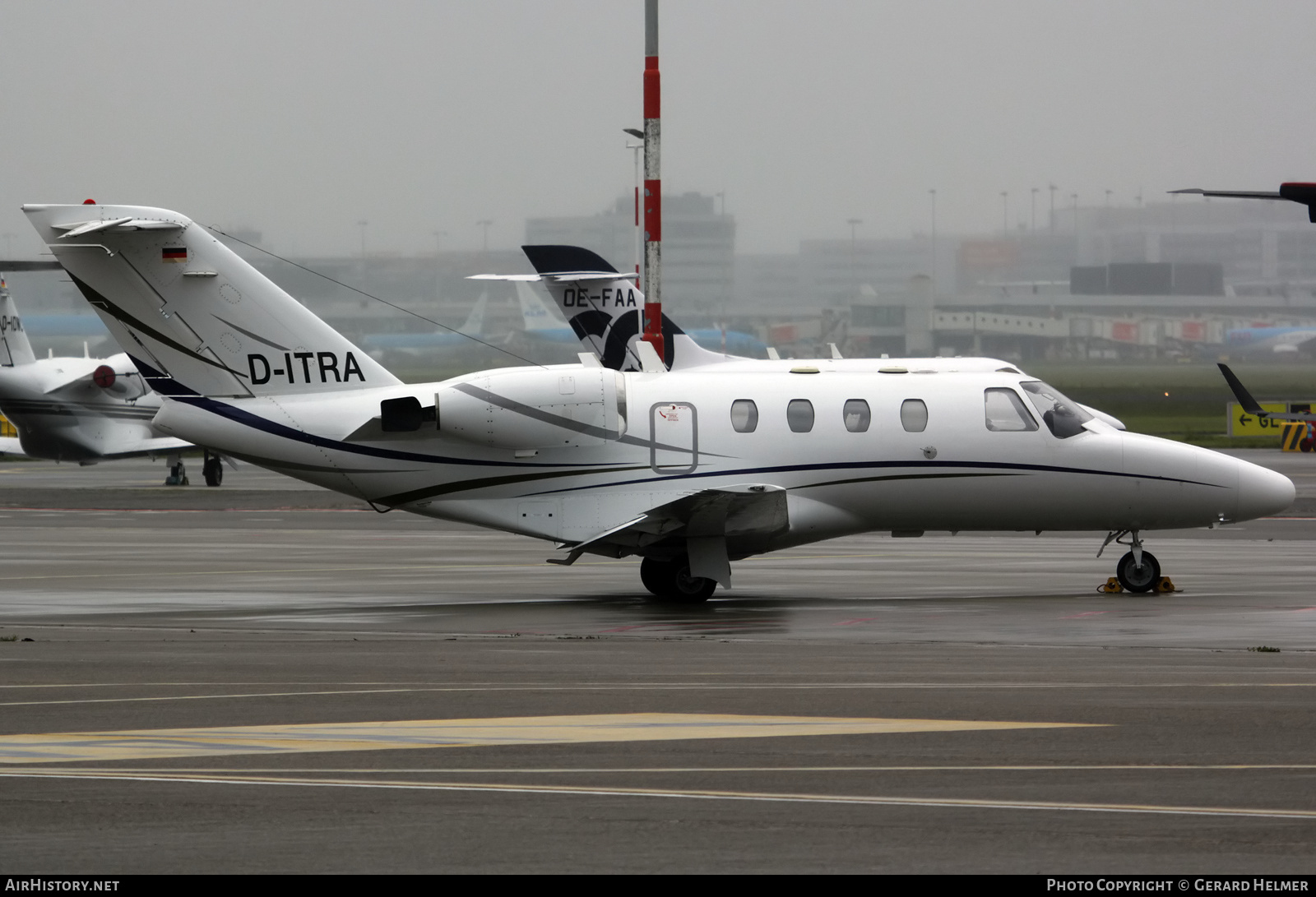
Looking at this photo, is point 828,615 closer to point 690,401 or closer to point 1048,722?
point 690,401

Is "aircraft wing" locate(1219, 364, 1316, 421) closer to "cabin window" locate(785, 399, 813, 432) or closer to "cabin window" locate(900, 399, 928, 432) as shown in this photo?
"cabin window" locate(900, 399, 928, 432)

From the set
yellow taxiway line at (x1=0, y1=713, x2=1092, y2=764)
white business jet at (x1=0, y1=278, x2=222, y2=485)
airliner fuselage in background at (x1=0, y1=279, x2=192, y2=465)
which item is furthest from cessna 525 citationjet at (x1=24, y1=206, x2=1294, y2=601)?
airliner fuselage in background at (x1=0, y1=279, x2=192, y2=465)

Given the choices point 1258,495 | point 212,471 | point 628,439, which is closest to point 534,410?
point 628,439

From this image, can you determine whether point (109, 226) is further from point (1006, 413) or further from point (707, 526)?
point (1006, 413)

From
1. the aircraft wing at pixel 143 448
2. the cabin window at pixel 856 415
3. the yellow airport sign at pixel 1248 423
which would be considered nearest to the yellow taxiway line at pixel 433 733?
the cabin window at pixel 856 415

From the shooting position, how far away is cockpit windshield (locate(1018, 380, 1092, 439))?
66.8 feet

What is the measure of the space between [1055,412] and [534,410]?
6.50 m

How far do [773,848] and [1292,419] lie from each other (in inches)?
2044

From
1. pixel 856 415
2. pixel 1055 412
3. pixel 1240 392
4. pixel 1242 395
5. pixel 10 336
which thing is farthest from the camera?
pixel 10 336

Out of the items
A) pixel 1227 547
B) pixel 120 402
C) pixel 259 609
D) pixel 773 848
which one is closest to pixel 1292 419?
pixel 1227 547

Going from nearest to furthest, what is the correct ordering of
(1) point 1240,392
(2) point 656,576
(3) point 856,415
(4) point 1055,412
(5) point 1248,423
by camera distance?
1. (3) point 856,415
2. (2) point 656,576
3. (4) point 1055,412
4. (1) point 1240,392
5. (5) point 1248,423

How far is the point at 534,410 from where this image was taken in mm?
19594

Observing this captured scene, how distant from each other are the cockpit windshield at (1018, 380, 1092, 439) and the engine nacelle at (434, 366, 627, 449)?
5.16 m

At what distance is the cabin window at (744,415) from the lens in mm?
19922
